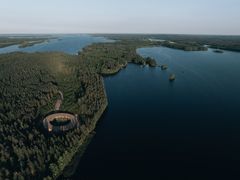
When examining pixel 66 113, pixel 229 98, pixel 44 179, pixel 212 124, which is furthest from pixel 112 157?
→ pixel 229 98

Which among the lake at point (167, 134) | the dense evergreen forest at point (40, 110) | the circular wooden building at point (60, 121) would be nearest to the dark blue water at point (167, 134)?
the lake at point (167, 134)

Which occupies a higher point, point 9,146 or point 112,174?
point 9,146

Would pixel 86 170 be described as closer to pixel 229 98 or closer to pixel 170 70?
pixel 229 98

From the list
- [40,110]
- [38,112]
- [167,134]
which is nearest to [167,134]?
[167,134]

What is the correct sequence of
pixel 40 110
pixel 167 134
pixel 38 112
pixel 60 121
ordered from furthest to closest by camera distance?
pixel 40 110
pixel 38 112
pixel 60 121
pixel 167 134

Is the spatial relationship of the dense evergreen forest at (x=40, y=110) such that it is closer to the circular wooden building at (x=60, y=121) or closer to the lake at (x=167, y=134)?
the circular wooden building at (x=60, y=121)

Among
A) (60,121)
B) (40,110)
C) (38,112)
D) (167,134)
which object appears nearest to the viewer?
(167,134)

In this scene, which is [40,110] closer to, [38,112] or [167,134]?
[38,112]

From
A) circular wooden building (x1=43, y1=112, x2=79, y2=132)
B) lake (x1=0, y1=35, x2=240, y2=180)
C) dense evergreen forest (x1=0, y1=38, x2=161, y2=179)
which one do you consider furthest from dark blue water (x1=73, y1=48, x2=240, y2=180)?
circular wooden building (x1=43, y1=112, x2=79, y2=132)


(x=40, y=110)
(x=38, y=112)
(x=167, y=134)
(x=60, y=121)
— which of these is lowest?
(x=167, y=134)
